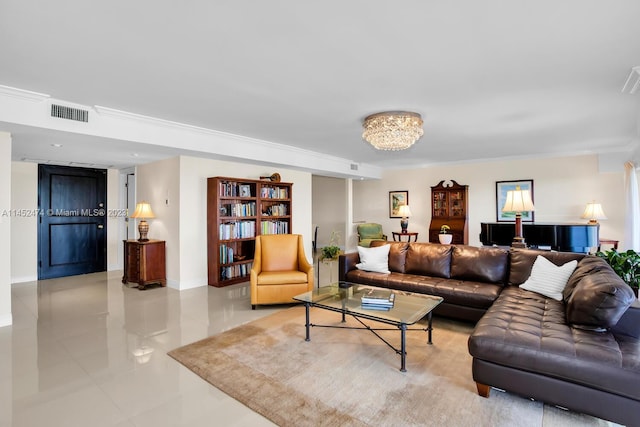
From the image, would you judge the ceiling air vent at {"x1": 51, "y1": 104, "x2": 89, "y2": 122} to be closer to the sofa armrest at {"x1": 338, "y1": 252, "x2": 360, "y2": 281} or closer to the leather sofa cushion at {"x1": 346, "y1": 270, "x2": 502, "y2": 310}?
the sofa armrest at {"x1": 338, "y1": 252, "x2": 360, "y2": 281}

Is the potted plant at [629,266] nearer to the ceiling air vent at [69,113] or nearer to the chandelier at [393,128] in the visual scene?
the chandelier at [393,128]

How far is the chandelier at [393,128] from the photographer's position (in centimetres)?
383

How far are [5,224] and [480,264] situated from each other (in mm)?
5366

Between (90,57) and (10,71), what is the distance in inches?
32.0

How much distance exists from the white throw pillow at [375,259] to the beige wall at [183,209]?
8.99ft

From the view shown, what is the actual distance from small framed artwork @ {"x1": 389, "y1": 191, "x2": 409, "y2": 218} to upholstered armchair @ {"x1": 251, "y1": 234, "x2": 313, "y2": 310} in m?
4.95

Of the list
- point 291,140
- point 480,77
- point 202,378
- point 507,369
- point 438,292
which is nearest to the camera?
point 507,369

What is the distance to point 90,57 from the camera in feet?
8.19

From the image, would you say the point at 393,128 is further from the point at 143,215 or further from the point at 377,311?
the point at 143,215

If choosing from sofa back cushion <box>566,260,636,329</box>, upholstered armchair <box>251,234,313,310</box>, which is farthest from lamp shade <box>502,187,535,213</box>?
upholstered armchair <box>251,234,313,310</box>

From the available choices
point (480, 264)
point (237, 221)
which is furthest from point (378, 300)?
point (237, 221)

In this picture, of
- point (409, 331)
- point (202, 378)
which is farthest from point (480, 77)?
point (202, 378)

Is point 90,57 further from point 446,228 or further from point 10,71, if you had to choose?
point 446,228

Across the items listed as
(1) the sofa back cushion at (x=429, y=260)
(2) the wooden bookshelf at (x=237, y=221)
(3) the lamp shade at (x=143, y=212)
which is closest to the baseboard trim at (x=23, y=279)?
(3) the lamp shade at (x=143, y=212)
